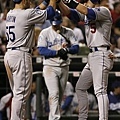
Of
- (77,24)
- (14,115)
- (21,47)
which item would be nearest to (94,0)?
(21,47)

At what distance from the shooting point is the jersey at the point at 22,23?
812 centimetres

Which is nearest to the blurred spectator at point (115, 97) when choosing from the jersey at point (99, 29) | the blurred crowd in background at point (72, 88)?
the blurred crowd in background at point (72, 88)

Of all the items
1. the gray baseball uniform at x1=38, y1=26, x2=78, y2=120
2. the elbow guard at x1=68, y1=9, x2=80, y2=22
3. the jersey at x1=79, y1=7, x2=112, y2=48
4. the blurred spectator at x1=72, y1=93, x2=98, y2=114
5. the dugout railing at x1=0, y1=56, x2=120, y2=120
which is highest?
the elbow guard at x1=68, y1=9, x2=80, y2=22

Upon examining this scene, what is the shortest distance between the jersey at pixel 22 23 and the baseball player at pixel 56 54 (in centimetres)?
116

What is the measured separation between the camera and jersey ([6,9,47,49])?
320 inches

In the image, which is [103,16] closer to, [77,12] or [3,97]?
[77,12]

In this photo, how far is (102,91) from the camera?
26.9 ft

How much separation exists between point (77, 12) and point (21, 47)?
1179 millimetres

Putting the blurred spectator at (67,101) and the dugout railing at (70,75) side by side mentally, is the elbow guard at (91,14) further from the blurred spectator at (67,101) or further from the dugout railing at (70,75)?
the blurred spectator at (67,101)

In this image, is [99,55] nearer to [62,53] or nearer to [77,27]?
[62,53]

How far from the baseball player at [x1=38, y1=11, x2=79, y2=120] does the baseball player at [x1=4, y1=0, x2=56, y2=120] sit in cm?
110

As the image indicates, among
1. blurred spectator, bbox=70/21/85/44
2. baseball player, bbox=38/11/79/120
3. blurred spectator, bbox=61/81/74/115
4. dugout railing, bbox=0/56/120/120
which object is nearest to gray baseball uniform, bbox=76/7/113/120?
baseball player, bbox=38/11/79/120

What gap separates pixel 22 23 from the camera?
26.7ft

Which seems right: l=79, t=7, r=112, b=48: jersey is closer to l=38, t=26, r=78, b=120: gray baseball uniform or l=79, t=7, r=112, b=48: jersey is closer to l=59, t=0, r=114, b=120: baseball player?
l=59, t=0, r=114, b=120: baseball player
